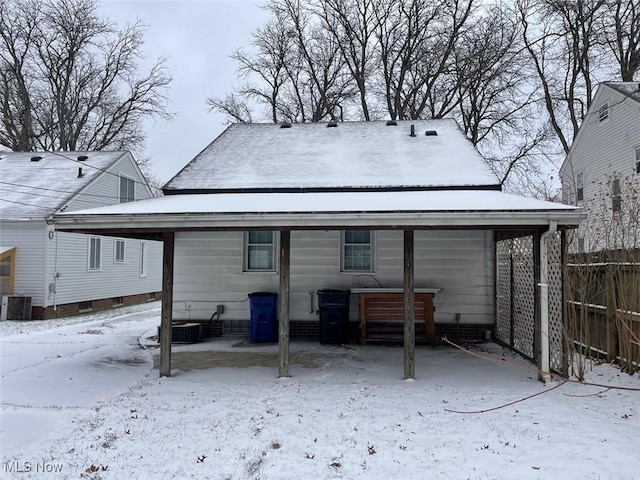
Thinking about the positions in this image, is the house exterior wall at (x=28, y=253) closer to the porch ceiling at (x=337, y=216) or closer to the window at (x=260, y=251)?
the window at (x=260, y=251)

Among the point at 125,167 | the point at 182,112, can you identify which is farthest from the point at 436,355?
the point at 182,112

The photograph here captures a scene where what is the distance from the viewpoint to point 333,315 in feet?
28.6

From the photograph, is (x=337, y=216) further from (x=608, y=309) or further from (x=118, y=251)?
(x=118, y=251)

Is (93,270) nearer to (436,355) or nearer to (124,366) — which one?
(124,366)

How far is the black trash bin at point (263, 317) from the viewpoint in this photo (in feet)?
29.5

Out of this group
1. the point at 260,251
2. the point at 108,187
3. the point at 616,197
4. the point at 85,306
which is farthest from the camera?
the point at 108,187

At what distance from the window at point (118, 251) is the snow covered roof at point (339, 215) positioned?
11858mm

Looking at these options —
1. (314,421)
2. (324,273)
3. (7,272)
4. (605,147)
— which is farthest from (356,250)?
(605,147)

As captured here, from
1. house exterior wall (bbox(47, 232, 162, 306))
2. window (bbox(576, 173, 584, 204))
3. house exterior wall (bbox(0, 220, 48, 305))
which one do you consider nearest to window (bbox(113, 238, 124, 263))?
house exterior wall (bbox(47, 232, 162, 306))

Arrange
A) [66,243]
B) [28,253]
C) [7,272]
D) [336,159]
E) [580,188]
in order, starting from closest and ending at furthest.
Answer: [336,159] → [7,272] → [28,253] → [66,243] → [580,188]

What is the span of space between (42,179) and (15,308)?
16.7 feet

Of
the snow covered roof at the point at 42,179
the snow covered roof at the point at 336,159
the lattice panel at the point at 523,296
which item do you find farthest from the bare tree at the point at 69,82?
the lattice panel at the point at 523,296

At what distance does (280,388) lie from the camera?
586 centimetres

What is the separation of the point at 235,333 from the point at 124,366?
A: 2836 mm
